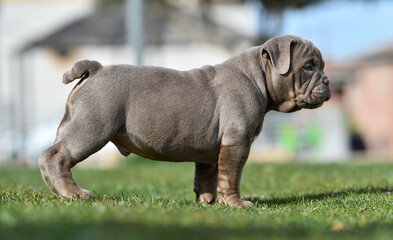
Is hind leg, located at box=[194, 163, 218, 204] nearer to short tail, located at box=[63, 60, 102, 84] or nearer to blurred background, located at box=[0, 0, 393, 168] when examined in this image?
short tail, located at box=[63, 60, 102, 84]

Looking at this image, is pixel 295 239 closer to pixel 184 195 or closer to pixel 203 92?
pixel 203 92

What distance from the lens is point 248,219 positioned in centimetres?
374

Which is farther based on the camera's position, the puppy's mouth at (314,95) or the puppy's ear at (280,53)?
the puppy's mouth at (314,95)

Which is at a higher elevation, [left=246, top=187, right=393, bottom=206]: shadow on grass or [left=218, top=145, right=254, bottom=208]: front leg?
[left=218, top=145, right=254, bottom=208]: front leg

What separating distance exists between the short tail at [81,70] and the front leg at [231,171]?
1275 mm

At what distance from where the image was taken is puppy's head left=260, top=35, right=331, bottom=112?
5.00 metres

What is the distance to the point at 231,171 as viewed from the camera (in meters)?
4.75

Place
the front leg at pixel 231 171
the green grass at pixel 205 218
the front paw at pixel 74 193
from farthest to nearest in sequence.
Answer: the front leg at pixel 231 171 < the front paw at pixel 74 193 < the green grass at pixel 205 218

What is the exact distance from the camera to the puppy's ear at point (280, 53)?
498cm

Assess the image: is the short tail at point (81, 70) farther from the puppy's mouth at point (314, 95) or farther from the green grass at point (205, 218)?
the puppy's mouth at point (314, 95)

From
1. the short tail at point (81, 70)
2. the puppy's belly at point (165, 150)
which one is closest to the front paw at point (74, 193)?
the puppy's belly at point (165, 150)

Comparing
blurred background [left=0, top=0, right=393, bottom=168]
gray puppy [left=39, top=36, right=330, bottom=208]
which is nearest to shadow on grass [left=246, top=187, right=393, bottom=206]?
gray puppy [left=39, top=36, right=330, bottom=208]

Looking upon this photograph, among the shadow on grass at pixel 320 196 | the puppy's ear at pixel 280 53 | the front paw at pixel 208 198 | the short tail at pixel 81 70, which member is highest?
the puppy's ear at pixel 280 53

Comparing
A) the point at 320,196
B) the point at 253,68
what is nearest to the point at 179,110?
the point at 253,68
